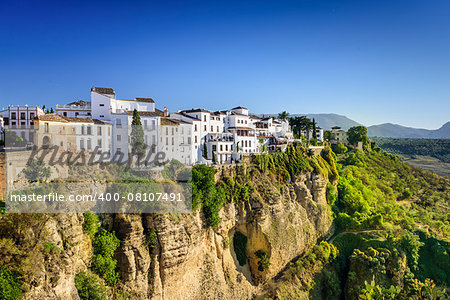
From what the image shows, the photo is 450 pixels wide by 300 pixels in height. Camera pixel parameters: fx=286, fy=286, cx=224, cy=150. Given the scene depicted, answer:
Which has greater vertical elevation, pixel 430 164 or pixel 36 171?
pixel 36 171

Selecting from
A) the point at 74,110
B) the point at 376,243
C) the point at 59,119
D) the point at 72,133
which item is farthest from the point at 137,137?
the point at 376,243

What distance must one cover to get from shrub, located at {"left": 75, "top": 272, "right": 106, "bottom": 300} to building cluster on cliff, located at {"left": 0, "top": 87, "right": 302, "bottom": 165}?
12.0 m

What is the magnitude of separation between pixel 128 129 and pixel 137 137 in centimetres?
259

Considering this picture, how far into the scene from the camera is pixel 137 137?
31.0 m

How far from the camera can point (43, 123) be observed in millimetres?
26125

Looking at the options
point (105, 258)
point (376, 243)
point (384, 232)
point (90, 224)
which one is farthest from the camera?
point (384, 232)

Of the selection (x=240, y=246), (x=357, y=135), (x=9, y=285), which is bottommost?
(x=240, y=246)

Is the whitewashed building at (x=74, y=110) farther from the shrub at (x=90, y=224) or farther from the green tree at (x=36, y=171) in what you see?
the shrub at (x=90, y=224)

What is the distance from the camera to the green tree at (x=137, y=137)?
30875 millimetres

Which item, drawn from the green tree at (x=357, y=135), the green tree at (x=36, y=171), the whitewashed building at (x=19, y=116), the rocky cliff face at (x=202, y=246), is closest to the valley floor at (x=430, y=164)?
the green tree at (x=357, y=135)

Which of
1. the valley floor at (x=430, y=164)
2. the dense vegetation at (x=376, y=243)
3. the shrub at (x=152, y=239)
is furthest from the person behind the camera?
the valley floor at (x=430, y=164)

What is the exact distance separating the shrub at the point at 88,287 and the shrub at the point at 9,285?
13.2ft

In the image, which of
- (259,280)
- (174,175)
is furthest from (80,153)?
(259,280)

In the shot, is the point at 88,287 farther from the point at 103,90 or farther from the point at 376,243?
the point at 376,243
